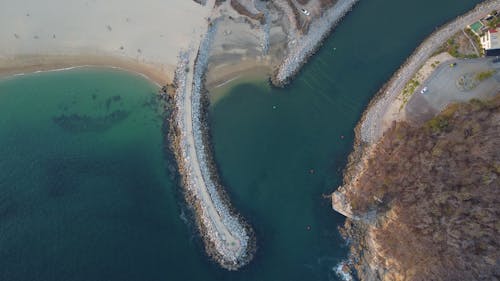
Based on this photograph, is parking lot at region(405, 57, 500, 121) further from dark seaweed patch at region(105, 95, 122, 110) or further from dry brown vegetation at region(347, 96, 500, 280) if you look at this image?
dark seaweed patch at region(105, 95, 122, 110)

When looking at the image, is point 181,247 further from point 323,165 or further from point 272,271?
point 323,165

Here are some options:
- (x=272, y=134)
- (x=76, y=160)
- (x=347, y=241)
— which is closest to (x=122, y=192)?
(x=76, y=160)

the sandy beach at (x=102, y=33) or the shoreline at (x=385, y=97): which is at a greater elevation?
the shoreline at (x=385, y=97)

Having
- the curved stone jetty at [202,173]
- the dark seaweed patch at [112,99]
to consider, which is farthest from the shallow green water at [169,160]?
the curved stone jetty at [202,173]

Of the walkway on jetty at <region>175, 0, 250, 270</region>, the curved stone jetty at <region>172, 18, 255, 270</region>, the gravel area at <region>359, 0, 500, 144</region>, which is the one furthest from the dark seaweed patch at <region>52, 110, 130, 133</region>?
the gravel area at <region>359, 0, 500, 144</region>

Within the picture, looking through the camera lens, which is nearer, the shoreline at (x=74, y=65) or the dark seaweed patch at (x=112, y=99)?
the shoreline at (x=74, y=65)

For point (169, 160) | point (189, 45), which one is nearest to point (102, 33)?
point (189, 45)

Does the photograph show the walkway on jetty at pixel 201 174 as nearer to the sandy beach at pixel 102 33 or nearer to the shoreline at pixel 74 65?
the sandy beach at pixel 102 33
